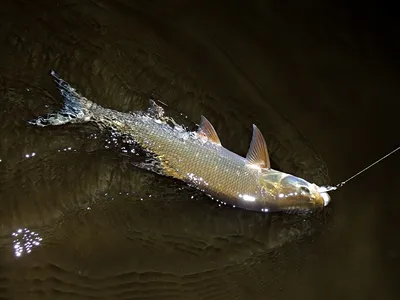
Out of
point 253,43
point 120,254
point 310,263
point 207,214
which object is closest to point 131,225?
point 120,254

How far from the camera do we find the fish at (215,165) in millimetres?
3816

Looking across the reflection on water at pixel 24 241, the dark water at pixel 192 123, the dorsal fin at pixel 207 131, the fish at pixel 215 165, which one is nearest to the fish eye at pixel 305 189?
the fish at pixel 215 165

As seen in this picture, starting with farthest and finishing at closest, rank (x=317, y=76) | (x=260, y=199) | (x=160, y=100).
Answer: (x=317, y=76) → (x=160, y=100) → (x=260, y=199)

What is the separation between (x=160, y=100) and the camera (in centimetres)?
436

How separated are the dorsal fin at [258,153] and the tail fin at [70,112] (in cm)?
129

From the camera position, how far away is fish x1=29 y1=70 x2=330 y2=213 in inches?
150

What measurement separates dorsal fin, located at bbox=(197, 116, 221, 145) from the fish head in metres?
0.50

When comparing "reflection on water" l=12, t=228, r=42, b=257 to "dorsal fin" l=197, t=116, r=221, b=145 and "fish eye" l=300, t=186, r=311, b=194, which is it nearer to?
"dorsal fin" l=197, t=116, r=221, b=145

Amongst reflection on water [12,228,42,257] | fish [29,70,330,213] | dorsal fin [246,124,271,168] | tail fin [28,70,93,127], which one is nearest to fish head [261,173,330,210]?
fish [29,70,330,213]

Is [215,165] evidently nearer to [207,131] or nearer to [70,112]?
[207,131]

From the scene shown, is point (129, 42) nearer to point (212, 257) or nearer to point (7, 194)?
point (7, 194)

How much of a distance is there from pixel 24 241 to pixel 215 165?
152 cm

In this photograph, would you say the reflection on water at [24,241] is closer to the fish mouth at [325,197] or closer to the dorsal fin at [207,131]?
the dorsal fin at [207,131]

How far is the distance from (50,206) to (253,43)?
2.32 meters
